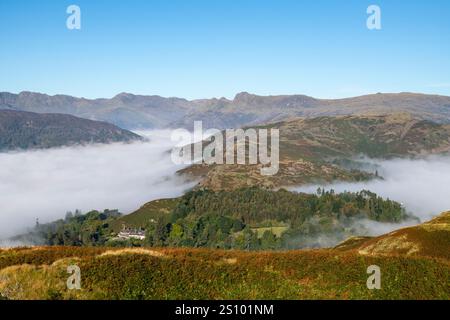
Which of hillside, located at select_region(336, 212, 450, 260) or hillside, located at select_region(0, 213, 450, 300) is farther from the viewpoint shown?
hillside, located at select_region(336, 212, 450, 260)

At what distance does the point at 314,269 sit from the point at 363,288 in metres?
5.14

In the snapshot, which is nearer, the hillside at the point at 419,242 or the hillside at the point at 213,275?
the hillside at the point at 213,275

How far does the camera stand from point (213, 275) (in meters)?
36.3

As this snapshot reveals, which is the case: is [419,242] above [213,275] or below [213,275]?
below

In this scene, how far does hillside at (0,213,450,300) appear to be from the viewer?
32594 millimetres

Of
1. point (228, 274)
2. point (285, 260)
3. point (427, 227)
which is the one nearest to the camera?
point (228, 274)

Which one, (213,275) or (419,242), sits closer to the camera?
(213,275)

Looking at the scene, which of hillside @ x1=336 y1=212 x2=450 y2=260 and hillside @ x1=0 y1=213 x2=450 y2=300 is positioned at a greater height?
hillside @ x1=0 y1=213 x2=450 y2=300

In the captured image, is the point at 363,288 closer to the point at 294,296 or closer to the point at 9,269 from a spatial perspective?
the point at 294,296

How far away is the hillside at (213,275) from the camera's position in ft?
107

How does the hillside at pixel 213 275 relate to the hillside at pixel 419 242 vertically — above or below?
above
